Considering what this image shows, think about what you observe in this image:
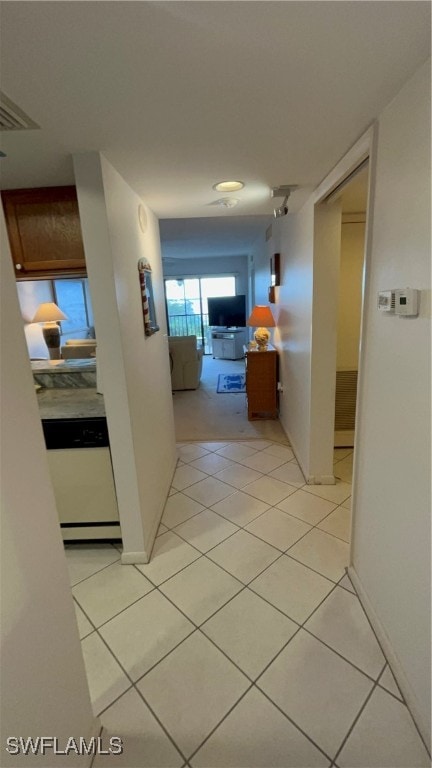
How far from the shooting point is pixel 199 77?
971 mm

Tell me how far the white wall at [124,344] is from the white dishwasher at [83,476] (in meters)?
0.11

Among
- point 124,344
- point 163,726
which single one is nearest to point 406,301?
point 124,344

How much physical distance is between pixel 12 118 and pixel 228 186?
1190 millimetres

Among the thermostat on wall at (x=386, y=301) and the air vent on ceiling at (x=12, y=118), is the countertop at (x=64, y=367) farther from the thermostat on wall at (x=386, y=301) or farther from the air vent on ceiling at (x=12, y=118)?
the thermostat on wall at (x=386, y=301)

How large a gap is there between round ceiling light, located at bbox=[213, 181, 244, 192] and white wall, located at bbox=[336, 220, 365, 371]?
4.40ft

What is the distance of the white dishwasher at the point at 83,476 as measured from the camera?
5.99 feet

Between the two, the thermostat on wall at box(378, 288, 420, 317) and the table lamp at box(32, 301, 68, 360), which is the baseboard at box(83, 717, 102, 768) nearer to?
the thermostat on wall at box(378, 288, 420, 317)

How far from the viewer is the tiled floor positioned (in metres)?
1.11

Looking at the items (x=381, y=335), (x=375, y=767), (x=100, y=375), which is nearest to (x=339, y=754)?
(x=375, y=767)

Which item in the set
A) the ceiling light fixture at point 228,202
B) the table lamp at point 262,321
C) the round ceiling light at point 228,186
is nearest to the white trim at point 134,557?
the round ceiling light at point 228,186

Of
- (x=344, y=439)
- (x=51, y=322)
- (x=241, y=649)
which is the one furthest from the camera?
(x=344, y=439)

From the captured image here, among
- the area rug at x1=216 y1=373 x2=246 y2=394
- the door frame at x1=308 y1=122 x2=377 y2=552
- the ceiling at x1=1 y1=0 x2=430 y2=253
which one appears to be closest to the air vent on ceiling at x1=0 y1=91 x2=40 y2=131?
the ceiling at x1=1 y1=0 x2=430 y2=253

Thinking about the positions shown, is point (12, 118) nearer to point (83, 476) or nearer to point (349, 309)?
point (83, 476)

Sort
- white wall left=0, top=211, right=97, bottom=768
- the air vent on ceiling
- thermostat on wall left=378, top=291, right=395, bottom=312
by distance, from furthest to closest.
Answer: thermostat on wall left=378, top=291, right=395, bottom=312, the air vent on ceiling, white wall left=0, top=211, right=97, bottom=768
